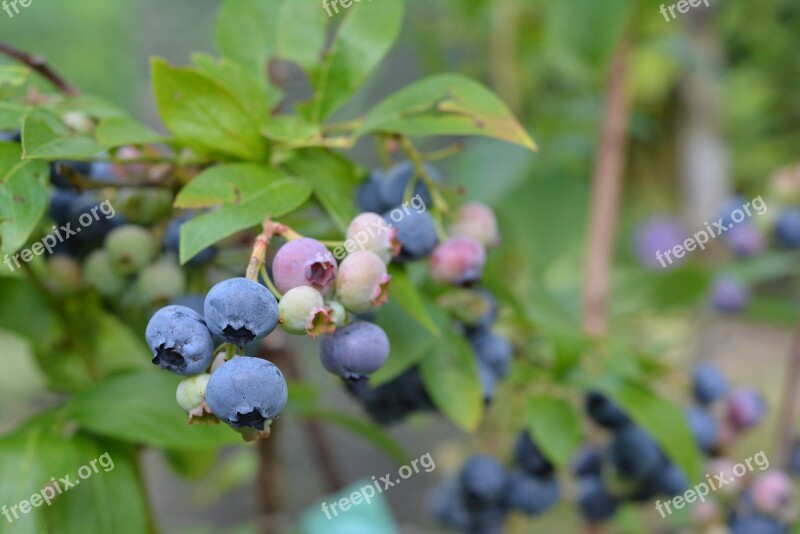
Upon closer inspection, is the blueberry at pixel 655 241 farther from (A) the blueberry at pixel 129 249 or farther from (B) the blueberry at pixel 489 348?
(A) the blueberry at pixel 129 249

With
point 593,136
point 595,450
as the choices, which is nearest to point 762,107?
point 593,136

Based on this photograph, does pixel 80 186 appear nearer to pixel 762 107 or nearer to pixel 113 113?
pixel 113 113

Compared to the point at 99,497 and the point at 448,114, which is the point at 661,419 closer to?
the point at 448,114

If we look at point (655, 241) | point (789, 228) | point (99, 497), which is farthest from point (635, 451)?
point (655, 241)

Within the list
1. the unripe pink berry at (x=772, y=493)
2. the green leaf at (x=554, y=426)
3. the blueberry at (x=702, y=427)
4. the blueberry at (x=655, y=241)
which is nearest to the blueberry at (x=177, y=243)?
the green leaf at (x=554, y=426)

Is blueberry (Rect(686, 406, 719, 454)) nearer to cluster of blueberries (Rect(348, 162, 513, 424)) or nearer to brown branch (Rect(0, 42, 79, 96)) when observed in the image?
cluster of blueberries (Rect(348, 162, 513, 424))

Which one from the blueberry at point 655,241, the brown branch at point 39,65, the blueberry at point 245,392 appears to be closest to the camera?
the blueberry at point 245,392
